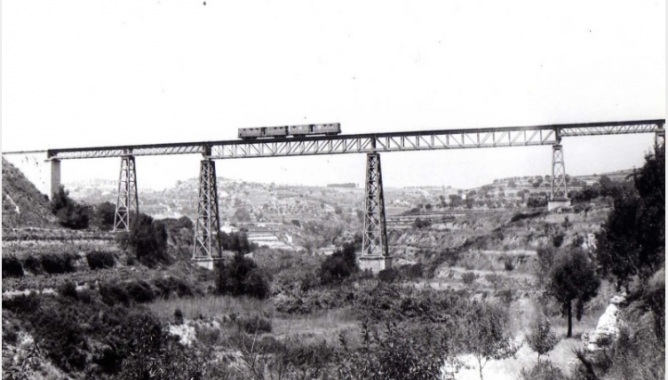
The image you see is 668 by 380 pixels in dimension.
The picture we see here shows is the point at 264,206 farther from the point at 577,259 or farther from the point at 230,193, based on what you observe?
the point at 577,259

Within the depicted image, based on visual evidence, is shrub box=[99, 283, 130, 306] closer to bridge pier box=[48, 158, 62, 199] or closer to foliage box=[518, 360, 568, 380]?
foliage box=[518, 360, 568, 380]

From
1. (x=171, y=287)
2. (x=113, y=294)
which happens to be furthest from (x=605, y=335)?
(x=171, y=287)

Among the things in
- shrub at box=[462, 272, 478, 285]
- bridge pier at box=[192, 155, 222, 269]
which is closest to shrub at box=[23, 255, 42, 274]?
bridge pier at box=[192, 155, 222, 269]

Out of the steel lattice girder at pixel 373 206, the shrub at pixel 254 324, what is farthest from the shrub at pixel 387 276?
the shrub at pixel 254 324

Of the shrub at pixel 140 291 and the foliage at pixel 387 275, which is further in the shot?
the foliage at pixel 387 275

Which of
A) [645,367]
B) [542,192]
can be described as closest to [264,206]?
[542,192]

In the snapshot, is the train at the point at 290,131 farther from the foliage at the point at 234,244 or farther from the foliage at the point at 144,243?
the foliage at the point at 234,244

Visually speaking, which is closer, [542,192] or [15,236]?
[15,236]
